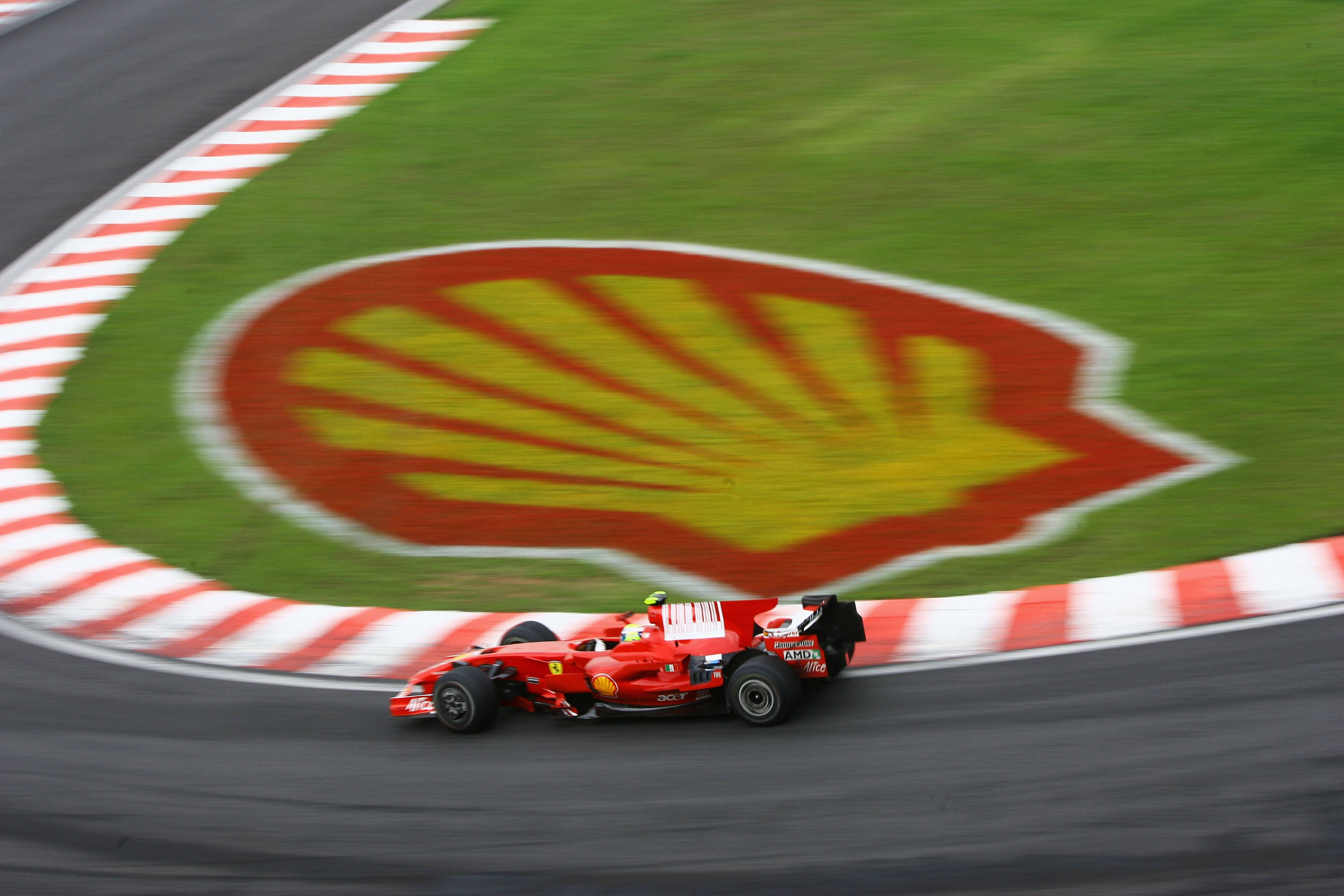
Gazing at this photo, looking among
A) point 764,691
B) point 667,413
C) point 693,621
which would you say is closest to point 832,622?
point 764,691

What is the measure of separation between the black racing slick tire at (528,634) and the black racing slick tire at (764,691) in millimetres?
1215

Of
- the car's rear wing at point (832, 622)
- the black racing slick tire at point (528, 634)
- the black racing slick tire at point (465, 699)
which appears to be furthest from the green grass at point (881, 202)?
the black racing slick tire at point (465, 699)

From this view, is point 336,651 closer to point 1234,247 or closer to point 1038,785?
point 1038,785

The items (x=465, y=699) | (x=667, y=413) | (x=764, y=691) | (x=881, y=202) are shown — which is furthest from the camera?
(x=881, y=202)

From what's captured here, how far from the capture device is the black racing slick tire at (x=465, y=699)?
6.88m

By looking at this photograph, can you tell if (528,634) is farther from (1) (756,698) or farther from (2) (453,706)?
(1) (756,698)

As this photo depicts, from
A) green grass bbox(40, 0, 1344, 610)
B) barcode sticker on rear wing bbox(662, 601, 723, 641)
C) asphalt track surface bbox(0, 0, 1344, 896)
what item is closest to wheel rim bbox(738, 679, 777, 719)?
asphalt track surface bbox(0, 0, 1344, 896)

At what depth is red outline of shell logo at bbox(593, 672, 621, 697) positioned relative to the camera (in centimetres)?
682

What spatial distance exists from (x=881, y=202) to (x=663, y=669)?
7.53 m

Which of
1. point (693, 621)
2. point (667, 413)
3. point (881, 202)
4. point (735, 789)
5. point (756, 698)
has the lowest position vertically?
point (735, 789)

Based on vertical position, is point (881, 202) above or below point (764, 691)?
above

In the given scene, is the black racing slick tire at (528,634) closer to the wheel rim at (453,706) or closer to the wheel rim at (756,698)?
the wheel rim at (453,706)

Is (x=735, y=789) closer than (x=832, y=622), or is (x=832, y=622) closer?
(x=735, y=789)

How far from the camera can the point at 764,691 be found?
6.54m
